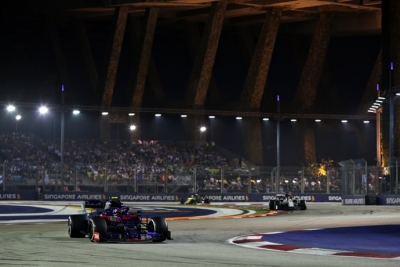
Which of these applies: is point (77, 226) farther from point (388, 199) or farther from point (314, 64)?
point (314, 64)

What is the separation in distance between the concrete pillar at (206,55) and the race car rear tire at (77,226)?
138 ft

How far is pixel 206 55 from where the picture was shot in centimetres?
6144

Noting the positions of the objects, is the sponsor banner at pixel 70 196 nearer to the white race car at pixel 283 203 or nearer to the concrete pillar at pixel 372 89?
the white race car at pixel 283 203

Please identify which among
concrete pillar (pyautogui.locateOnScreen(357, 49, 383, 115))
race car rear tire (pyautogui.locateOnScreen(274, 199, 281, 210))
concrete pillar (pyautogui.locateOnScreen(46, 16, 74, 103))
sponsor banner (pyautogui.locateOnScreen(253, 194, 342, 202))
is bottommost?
race car rear tire (pyautogui.locateOnScreen(274, 199, 281, 210))

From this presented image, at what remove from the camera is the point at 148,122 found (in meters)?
69.8

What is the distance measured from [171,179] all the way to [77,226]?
2992 cm

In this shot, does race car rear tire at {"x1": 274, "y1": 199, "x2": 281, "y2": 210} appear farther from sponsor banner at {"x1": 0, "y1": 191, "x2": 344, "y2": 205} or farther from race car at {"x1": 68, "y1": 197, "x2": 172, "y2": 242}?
race car at {"x1": 68, "y1": 197, "x2": 172, "y2": 242}

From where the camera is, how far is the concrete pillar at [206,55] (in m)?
60.2

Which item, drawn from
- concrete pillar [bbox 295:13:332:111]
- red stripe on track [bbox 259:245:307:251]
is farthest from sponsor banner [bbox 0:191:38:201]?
red stripe on track [bbox 259:245:307:251]

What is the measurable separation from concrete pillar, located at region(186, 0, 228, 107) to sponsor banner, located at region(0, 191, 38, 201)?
17316mm

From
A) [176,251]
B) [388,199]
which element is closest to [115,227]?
[176,251]

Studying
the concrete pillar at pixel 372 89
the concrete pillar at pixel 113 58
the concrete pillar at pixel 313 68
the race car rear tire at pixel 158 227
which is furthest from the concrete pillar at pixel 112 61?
the race car rear tire at pixel 158 227

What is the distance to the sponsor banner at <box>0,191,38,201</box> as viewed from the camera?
4875cm

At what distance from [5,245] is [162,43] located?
2410 inches
